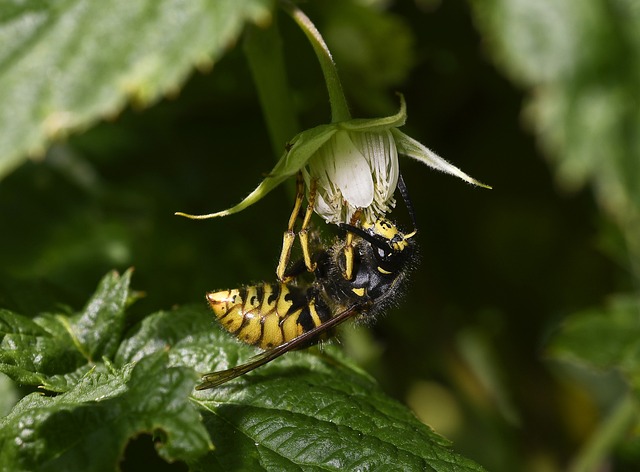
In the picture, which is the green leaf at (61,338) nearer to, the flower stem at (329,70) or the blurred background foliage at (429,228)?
the blurred background foliage at (429,228)

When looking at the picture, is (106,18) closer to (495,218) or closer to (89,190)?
(89,190)

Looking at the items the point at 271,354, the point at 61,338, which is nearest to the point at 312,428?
the point at 271,354

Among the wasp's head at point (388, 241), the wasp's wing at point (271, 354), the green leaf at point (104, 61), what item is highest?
the green leaf at point (104, 61)

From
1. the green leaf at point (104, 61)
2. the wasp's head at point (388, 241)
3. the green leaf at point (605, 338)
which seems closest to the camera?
the green leaf at point (104, 61)

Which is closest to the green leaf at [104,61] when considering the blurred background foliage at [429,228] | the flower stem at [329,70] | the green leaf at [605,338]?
the flower stem at [329,70]

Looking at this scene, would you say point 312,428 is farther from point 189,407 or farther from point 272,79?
point 272,79

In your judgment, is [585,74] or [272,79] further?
[272,79]

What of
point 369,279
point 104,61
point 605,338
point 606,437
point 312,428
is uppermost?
point 104,61
